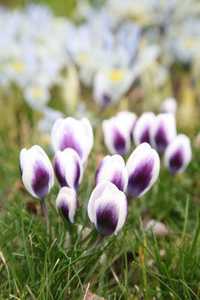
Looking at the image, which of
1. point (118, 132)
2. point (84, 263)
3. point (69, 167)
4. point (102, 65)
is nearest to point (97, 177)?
point (69, 167)

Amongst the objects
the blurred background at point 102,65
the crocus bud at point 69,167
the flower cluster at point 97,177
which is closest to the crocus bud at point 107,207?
the flower cluster at point 97,177

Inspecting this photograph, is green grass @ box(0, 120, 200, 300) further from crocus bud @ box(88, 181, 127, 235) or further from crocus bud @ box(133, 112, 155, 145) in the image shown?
crocus bud @ box(133, 112, 155, 145)

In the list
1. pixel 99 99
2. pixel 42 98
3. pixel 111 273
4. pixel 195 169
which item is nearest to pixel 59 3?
pixel 42 98

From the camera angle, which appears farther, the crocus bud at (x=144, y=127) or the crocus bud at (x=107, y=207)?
the crocus bud at (x=144, y=127)

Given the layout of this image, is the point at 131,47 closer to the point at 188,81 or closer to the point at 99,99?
the point at 188,81

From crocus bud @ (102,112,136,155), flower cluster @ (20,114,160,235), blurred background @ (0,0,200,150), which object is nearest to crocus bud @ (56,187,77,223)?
flower cluster @ (20,114,160,235)

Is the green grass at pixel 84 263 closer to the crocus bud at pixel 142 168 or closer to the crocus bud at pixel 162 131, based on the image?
the crocus bud at pixel 142 168

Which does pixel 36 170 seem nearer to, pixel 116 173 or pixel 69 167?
pixel 69 167
